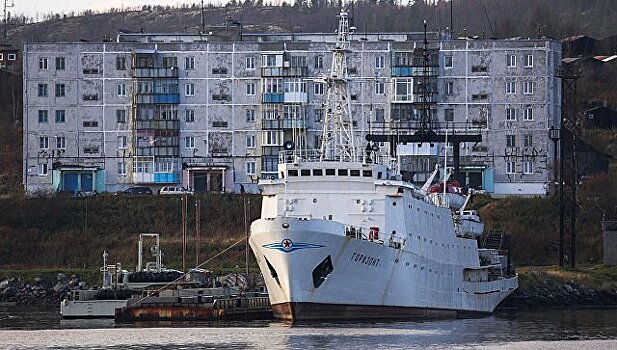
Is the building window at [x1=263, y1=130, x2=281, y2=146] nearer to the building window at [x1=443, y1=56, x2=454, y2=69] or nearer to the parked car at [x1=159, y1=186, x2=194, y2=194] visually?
the parked car at [x1=159, y1=186, x2=194, y2=194]

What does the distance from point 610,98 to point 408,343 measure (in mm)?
91562

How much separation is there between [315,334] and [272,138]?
5824cm

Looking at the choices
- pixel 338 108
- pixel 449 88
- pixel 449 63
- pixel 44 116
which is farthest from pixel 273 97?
pixel 338 108

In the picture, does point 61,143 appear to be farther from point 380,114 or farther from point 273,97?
point 380,114

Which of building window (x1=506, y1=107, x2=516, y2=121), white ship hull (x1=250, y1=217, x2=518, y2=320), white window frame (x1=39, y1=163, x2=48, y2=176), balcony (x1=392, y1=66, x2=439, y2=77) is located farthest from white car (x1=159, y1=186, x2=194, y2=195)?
white ship hull (x1=250, y1=217, x2=518, y2=320)

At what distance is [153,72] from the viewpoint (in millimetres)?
127625

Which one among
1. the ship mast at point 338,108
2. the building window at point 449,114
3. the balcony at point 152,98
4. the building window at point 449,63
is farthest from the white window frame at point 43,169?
the ship mast at point 338,108

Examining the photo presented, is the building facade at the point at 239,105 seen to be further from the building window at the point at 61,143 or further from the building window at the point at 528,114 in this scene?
the building window at the point at 61,143

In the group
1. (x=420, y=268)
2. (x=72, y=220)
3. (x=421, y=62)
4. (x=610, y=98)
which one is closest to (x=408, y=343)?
(x=420, y=268)

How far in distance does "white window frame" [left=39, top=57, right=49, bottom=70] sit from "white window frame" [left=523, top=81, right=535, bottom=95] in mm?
35194

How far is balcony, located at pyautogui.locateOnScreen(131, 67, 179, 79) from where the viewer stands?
12762cm

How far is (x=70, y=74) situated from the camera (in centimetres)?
12800

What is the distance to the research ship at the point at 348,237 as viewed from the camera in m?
75.4

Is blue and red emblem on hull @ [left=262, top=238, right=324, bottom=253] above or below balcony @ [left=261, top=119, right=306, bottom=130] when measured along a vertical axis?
below
